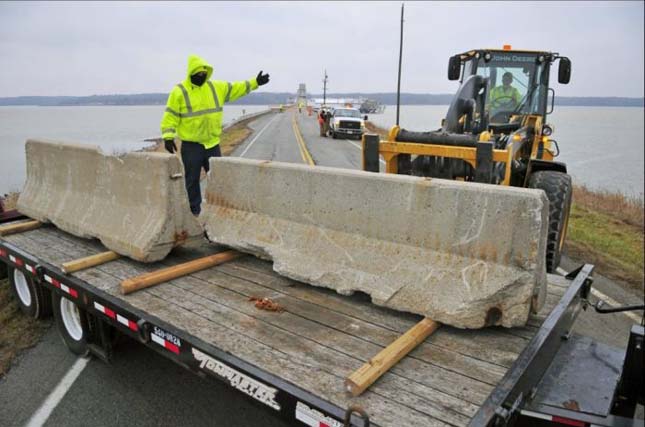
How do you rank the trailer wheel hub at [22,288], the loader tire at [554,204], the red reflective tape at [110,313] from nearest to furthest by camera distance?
the red reflective tape at [110,313]
the trailer wheel hub at [22,288]
the loader tire at [554,204]

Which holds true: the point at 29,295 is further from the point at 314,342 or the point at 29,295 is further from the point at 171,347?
the point at 314,342

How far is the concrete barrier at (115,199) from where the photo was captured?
175 inches

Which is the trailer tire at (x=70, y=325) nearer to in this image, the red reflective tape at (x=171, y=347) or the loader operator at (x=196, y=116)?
the red reflective tape at (x=171, y=347)

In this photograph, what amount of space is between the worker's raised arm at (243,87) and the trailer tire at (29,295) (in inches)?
132

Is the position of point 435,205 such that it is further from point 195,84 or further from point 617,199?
point 617,199

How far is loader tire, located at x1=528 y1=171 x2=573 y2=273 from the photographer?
597cm

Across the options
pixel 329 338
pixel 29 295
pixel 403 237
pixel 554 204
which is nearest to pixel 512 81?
pixel 554 204

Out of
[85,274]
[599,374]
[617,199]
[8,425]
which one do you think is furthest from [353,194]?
[617,199]

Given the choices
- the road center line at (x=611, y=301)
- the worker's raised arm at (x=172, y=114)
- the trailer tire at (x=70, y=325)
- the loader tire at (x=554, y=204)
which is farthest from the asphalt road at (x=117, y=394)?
the road center line at (x=611, y=301)

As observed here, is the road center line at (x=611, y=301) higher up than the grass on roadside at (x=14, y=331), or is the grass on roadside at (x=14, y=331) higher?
the grass on roadside at (x=14, y=331)

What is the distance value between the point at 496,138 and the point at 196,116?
3969mm

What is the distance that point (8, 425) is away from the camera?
3.62 meters

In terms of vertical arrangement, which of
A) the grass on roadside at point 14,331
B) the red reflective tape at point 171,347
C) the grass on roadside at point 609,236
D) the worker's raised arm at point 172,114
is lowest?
the grass on roadside at point 609,236

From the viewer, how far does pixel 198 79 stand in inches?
253
